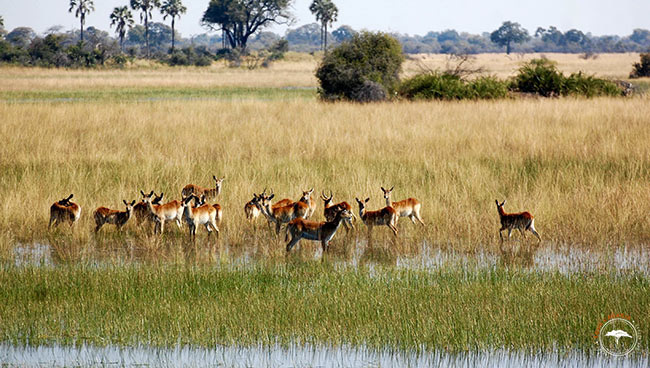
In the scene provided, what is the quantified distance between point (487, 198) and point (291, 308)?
646cm

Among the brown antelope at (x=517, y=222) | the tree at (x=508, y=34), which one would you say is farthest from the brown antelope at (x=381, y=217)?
the tree at (x=508, y=34)

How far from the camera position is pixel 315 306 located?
7941mm

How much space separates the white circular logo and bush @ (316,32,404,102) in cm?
2319

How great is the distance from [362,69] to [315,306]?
24267 mm

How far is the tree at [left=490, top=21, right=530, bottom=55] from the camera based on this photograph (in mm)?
176750

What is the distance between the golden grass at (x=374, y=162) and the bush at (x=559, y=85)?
21.4 ft

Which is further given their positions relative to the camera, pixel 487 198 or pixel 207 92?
pixel 207 92

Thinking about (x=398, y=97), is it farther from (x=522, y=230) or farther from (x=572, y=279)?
(x=572, y=279)

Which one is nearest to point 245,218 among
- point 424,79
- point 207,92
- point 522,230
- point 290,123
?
point 522,230

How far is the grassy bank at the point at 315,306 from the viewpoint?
721cm

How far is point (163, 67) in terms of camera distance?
7675cm

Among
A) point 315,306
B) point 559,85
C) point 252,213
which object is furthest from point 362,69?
point 315,306

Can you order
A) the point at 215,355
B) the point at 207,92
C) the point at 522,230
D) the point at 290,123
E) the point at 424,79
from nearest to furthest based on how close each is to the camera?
the point at 215,355
the point at 522,230
the point at 290,123
the point at 424,79
the point at 207,92

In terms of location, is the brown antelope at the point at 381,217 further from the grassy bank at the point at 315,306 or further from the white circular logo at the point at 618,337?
the white circular logo at the point at 618,337
